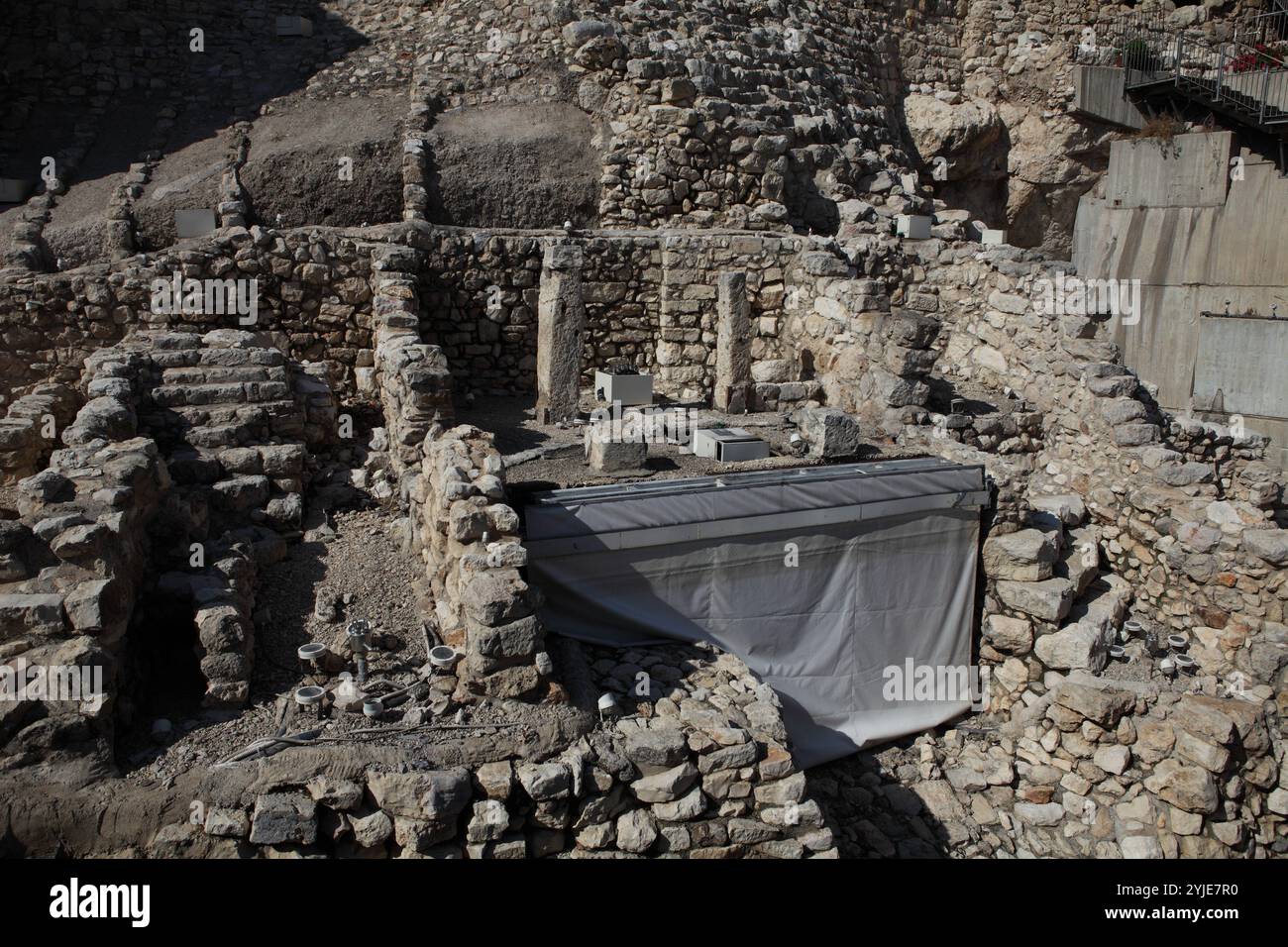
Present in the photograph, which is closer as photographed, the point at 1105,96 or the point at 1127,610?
the point at 1127,610

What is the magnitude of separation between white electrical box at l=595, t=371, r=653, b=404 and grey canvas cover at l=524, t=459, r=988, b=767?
343cm

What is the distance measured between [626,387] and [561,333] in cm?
104

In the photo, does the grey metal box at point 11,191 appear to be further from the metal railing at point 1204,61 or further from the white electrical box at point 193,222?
the metal railing at point 1204,61

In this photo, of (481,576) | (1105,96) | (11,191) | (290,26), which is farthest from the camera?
(1105,96)

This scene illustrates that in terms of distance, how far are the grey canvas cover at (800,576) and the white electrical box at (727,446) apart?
3.01 feet

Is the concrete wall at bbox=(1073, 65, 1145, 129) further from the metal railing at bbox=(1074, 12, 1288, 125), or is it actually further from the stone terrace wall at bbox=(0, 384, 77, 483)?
the stone terrace wall at bbox=(0, 384, 77, 483)

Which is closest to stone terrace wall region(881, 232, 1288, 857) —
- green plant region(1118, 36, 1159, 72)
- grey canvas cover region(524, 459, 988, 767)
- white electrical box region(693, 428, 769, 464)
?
grey canvas cover region(524, 459, 988, 767)

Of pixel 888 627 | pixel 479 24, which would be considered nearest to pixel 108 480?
pixel 888 627

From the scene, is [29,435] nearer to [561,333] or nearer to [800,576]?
[561,333]

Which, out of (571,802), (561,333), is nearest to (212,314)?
(561,333)

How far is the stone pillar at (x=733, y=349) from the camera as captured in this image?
12203 mm

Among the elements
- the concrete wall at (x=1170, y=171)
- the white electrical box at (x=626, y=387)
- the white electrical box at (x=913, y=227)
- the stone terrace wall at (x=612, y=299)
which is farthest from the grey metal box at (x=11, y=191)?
the concrete wall at (x=1170, y=171)

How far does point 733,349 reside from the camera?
12.3m

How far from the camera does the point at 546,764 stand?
5625 mm
